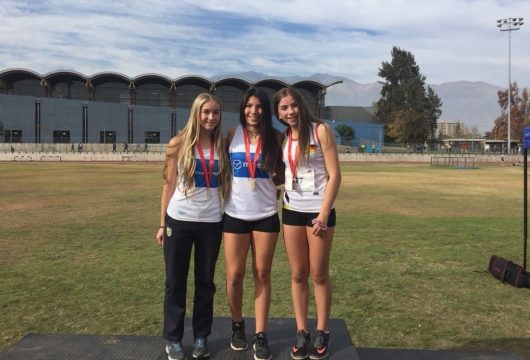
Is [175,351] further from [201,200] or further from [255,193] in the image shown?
[255,193]

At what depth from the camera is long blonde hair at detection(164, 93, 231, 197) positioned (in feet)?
12.2

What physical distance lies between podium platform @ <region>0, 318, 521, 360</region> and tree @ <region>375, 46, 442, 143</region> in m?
93.6

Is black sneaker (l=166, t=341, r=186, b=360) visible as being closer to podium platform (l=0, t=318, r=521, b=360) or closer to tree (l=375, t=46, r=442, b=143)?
podium platform (l=0, t=318, r=521, b=360)

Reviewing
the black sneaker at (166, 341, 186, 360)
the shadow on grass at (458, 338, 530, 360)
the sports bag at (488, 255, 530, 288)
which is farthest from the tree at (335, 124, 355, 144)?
the black sneaker at (166, 341, 186, 360)

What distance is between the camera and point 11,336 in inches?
193

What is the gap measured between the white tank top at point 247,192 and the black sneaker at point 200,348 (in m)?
0.99

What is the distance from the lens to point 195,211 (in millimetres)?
3764

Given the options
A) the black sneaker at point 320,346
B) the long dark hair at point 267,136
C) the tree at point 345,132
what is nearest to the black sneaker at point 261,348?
the black sneaker at point 320,346

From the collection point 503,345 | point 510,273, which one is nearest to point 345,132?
point 510,273

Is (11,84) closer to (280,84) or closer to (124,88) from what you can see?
(124,88)

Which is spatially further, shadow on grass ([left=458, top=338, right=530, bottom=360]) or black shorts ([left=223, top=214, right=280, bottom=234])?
shadow on grass ([left=458, top=338, right=530, bottom=360])

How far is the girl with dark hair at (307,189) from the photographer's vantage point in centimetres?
366

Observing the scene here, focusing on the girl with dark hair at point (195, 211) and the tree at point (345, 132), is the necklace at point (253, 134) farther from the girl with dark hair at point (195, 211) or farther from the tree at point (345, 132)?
the tree at point (345, 132)

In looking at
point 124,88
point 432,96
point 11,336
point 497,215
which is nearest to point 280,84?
point 124,88
